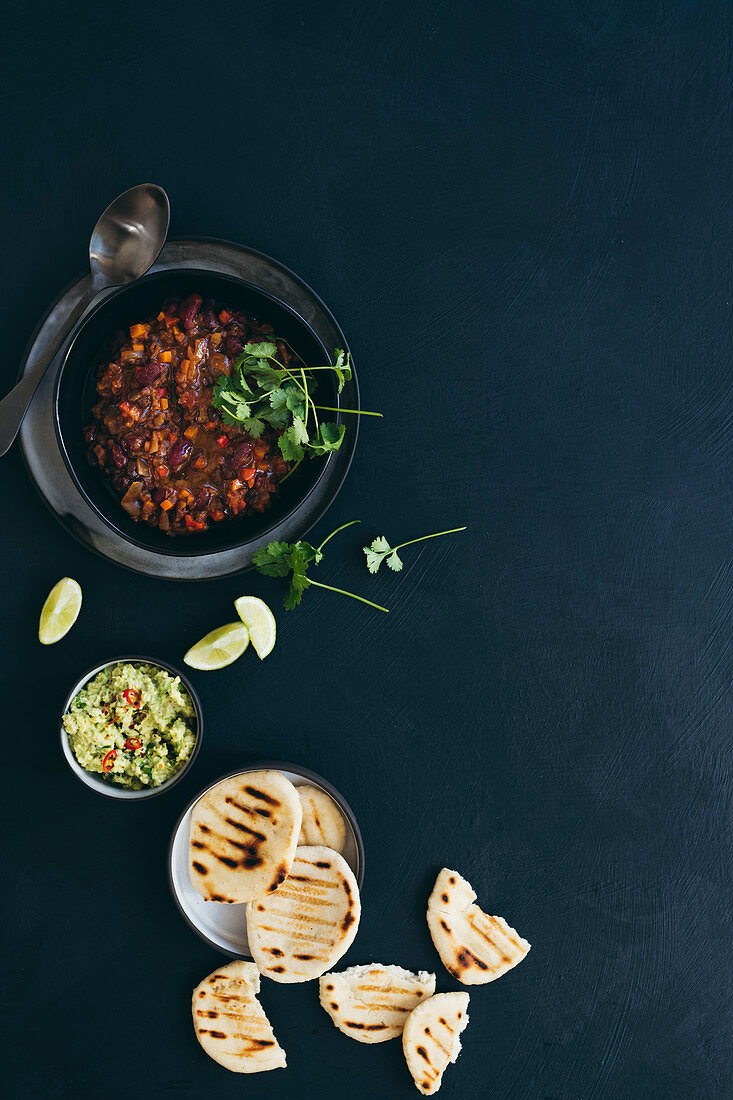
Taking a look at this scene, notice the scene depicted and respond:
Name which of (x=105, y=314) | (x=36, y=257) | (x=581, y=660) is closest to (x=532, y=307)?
(x=581, y=660)

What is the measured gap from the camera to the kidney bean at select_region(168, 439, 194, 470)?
2.77 metres

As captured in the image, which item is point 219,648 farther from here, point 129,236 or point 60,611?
point 129,236

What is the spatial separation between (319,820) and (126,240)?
2.29 meters

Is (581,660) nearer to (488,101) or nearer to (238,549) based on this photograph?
(238,549)

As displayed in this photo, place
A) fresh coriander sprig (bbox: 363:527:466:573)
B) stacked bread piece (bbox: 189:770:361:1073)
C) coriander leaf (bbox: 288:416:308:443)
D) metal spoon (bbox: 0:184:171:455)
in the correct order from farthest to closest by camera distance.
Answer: fresh coriander sprig (bbox: 363:527:466:573), stacked bread piece (bbox: 189:770:361:1073), metal spoon (bbox: 0:184:171:455), coriander leaf (bbox: 288:416:308:443)

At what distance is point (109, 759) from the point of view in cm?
278

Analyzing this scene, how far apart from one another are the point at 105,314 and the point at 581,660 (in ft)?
7.44

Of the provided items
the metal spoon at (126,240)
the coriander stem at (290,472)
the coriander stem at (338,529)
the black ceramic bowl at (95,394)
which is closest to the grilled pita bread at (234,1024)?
the coriander stem at (338,529)

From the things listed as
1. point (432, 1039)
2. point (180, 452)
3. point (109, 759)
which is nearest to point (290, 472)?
point (180, 452)

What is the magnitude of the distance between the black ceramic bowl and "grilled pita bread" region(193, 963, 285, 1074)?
5.70ft

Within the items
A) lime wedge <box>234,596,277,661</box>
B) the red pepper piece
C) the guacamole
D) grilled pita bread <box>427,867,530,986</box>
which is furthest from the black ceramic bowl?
grilled pita bread <box>427,867,530,986</box>

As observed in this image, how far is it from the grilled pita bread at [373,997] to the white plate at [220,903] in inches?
16.5

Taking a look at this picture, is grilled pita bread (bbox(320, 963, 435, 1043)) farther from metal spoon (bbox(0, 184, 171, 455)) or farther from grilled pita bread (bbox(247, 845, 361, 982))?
metal spoon (bbox(0, 184, 171, 455))

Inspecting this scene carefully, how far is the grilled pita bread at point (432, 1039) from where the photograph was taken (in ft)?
10.0
